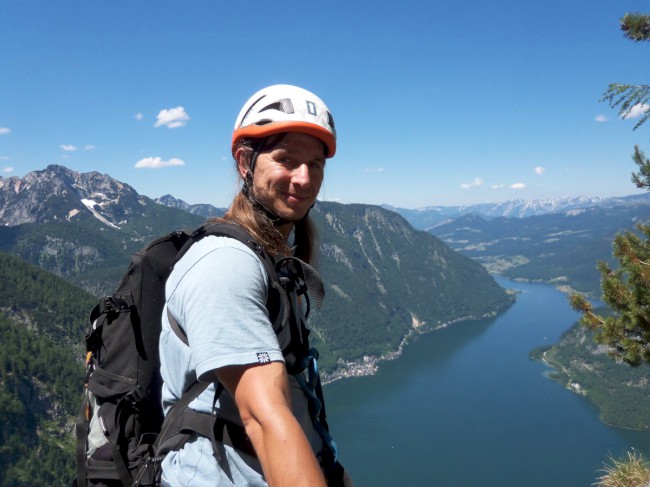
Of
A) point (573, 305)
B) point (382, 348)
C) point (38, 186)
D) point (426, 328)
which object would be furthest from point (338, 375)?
point (38, 186)

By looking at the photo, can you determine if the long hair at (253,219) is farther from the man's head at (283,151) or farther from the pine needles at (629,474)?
the pine needles at (629,474)

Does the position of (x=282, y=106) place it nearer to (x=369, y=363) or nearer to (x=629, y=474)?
(x=629, y=474)

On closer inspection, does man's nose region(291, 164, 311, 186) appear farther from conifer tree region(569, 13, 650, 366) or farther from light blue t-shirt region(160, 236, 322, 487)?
conifer tree region(569, 13, 650, 366)

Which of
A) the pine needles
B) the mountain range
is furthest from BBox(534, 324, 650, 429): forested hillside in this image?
the pine needles

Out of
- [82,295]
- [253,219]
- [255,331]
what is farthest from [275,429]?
[82,295]

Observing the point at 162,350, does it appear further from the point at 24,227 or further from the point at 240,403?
the point at 24,227

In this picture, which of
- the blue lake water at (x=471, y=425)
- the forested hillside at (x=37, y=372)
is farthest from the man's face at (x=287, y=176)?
the forested hillside at (x=37, y=372)
